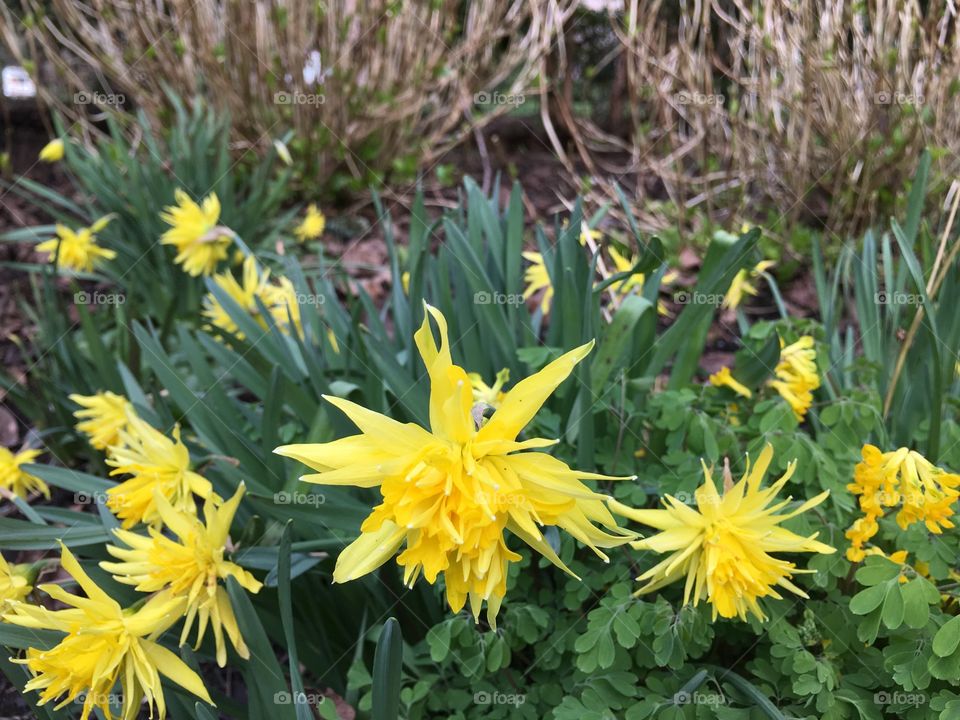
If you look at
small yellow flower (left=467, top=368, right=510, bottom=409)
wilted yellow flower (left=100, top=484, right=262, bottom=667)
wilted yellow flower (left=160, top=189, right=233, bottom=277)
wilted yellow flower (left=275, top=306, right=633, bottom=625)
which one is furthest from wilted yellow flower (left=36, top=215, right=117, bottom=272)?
wilted yellow flower (left=275, top=306, right=633, bottom=625)

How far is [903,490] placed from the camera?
48.8 inches

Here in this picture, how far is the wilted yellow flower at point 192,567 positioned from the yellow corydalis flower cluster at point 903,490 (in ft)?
3.43

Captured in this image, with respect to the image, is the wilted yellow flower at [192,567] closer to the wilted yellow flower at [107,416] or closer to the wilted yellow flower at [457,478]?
the wilted yellow flower at [457,478]

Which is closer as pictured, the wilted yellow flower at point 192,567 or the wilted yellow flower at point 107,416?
the wilted yellow flower at point 192,567

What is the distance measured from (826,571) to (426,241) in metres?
1.18

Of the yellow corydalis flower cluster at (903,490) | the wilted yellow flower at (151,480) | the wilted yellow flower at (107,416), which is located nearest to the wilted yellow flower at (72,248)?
the wilted yellow flower at (107,416)

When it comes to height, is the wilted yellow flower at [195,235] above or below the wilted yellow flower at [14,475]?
above

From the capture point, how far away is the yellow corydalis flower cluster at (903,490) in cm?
121

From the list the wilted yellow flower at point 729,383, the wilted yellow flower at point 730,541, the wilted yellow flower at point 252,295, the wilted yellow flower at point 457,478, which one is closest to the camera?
the wilted yellow flower at point 457,478

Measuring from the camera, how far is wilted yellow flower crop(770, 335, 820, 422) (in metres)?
1.52

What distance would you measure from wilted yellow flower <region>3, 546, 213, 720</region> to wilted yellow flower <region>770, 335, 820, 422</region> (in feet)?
3.94

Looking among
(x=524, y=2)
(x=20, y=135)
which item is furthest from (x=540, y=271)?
(x=20, y=135)

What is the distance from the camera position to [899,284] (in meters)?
2.02

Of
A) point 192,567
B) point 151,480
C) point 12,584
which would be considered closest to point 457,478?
point 192,567
